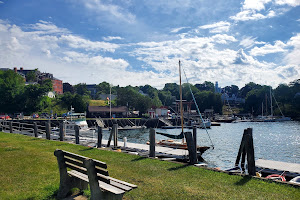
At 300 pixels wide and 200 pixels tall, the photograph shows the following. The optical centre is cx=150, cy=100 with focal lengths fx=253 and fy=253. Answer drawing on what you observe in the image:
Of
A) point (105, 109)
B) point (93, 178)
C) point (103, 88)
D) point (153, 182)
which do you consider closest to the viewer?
point (93, 178)

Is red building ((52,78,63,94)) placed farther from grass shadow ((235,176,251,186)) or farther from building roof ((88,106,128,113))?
grass shadow ((235,176,251,186))

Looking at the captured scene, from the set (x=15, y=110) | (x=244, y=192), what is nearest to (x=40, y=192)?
(x=244, y=192)

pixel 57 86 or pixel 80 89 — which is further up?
pixel 57 86

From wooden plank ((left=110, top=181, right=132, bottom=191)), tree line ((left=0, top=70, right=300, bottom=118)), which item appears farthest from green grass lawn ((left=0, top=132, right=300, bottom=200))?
tree line ((left=0, top=70, right=300, bottom=118))

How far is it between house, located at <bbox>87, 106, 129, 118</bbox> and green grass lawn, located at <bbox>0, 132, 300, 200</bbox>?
8230cm

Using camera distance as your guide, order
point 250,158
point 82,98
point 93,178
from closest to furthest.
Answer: point 93,178 → point 250,158 → point 82,98

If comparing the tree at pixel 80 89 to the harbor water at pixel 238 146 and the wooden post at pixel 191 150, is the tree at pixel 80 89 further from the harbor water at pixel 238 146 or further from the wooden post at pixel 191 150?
the wooden post at pixel 191 150

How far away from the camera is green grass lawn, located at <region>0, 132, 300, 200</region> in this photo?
732 centimetres

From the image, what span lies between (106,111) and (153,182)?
→ 295ft

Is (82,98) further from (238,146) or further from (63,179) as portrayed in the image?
(63,179)

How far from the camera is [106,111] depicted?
318ft

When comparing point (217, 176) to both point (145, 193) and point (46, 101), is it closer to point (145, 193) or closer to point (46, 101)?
point (145, 193)

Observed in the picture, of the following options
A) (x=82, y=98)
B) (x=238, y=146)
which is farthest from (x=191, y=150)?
(x=82, y=98)

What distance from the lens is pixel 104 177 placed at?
5.44 meters
